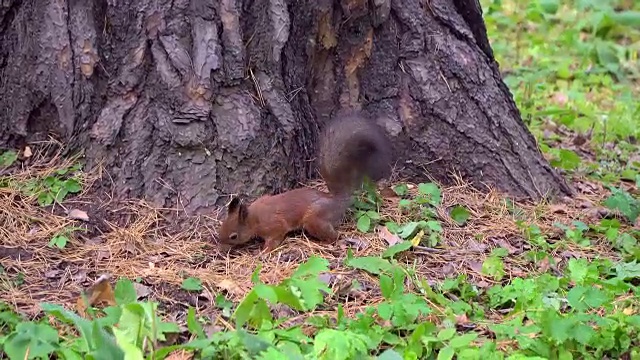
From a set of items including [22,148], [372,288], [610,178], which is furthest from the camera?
[610,178]

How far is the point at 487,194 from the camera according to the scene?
455 centimetres

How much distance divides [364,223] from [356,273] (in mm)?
395

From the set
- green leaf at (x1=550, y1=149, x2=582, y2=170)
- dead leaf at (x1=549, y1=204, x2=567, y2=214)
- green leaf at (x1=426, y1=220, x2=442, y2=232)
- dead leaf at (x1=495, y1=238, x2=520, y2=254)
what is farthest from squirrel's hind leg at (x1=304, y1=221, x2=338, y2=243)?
green leaf at (x1=550, y1=149, x2=582, y2=170)

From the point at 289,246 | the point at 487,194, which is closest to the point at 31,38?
the point at 289,246

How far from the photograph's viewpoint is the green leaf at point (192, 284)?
3577 mm

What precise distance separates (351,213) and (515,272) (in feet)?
2.70

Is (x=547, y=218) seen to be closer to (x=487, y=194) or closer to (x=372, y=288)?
(x=487, y=194)

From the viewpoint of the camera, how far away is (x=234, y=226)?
3.88 metres

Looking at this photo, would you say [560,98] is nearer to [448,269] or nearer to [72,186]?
[448,269]

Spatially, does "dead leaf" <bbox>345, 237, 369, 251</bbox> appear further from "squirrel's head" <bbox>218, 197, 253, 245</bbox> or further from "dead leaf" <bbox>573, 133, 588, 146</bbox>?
"dead leaf" <bbox>573, 133, 588, 146</bbox>

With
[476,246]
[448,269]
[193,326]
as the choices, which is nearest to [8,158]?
[193,326]

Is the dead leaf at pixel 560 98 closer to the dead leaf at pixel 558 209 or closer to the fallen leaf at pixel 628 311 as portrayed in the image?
the dead leaf at pixel 558 209

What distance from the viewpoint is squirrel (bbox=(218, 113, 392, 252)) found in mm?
3924

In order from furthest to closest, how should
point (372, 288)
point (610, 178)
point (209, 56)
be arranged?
1. point (610, 178)
2. point (209, 56)
3. point (372, 288)
